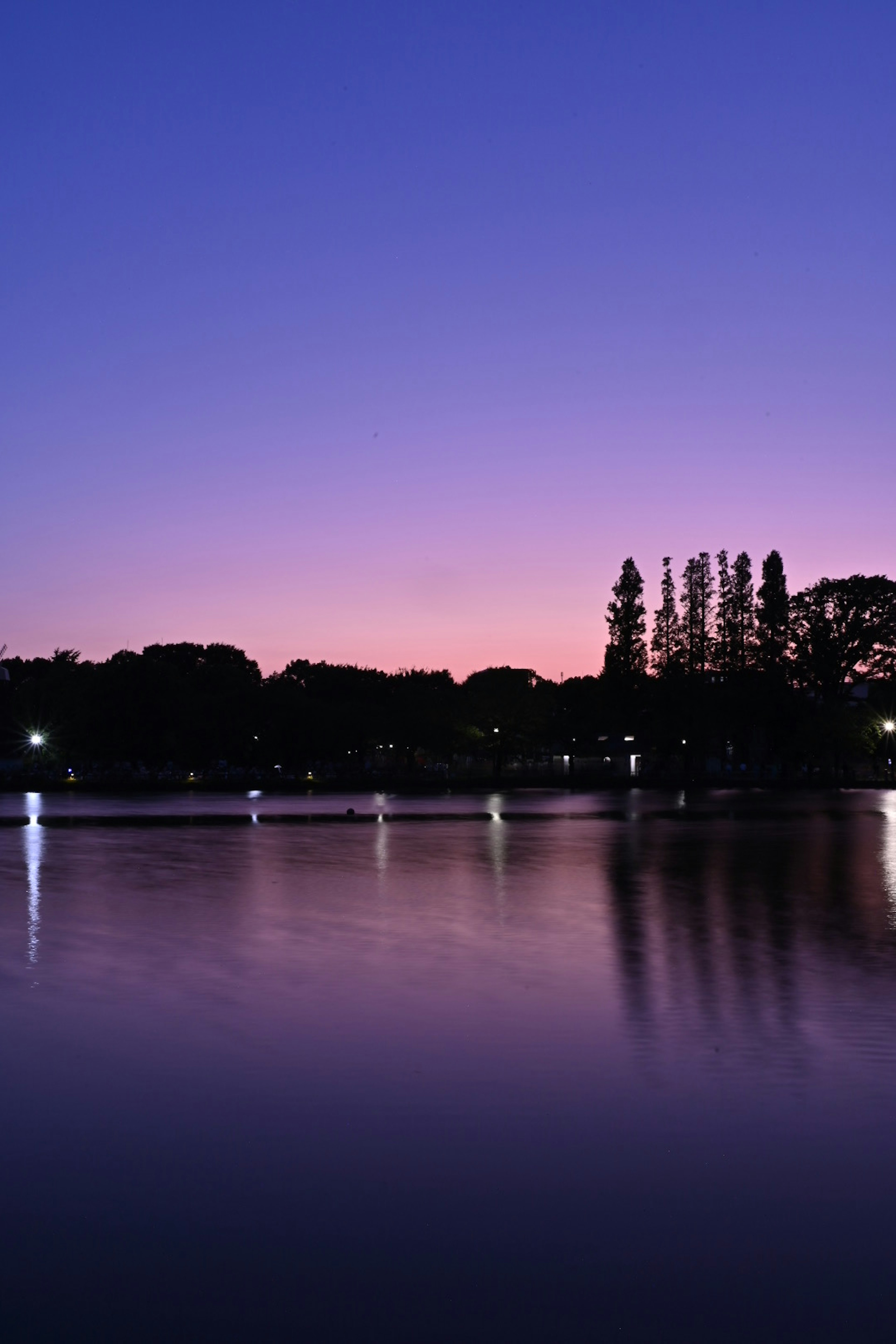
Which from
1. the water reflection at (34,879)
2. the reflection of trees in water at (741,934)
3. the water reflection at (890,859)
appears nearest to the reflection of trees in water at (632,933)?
the reflection of trees in water at (741,934)

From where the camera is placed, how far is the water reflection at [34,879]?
53.9ft

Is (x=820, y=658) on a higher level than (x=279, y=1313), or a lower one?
higher

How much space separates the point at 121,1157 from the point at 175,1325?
2.35 meters

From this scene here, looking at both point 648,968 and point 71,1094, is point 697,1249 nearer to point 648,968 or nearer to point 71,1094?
point 71,1094

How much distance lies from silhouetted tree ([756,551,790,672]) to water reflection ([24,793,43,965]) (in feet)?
200

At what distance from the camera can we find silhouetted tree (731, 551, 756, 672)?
356ft

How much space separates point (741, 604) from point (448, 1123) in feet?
342

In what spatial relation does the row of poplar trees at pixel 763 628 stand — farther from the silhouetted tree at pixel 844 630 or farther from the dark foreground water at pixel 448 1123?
the dark foreground water at pixel 448 1123

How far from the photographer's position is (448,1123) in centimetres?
804

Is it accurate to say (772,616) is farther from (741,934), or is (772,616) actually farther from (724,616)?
(741,934)

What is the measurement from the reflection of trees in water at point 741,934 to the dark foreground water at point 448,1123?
3.2 inches

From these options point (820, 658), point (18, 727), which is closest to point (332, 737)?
point (18, 727)

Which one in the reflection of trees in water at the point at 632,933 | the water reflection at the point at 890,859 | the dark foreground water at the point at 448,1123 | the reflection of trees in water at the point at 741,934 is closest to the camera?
the dark foreground water at the point at 448,1123

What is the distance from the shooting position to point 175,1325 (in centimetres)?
514
